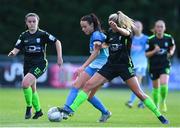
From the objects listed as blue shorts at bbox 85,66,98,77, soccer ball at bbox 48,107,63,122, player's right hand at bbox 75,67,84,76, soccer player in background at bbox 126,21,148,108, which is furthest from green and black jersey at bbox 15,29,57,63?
soccer player in background at bbox 126,21,148,108

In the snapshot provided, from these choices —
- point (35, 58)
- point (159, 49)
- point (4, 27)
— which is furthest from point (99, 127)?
point (4, 27)

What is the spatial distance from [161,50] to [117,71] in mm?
5219

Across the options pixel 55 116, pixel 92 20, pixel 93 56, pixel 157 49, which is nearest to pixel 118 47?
pixel 93 56

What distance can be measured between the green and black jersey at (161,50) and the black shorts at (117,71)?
16.5ft

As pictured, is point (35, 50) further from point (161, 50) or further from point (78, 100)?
point (161, 50)

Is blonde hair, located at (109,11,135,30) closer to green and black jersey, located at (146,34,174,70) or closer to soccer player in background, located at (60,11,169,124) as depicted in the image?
soccer player in background, located at (60,11,169,124)

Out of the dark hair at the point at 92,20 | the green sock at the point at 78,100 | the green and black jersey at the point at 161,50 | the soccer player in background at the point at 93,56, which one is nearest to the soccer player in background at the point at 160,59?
the green and black jersey at the point at 161,50

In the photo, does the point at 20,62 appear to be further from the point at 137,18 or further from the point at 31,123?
the point at 31,123

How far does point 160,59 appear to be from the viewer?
18.7 metres

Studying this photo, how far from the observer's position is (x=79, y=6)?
43.5 meters

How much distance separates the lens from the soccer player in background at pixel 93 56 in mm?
13914

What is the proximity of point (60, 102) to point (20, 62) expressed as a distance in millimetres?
12185

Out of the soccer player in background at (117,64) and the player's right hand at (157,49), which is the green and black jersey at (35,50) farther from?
the player's right hand at (157,49)

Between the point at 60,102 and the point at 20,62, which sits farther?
the point at 20,62
